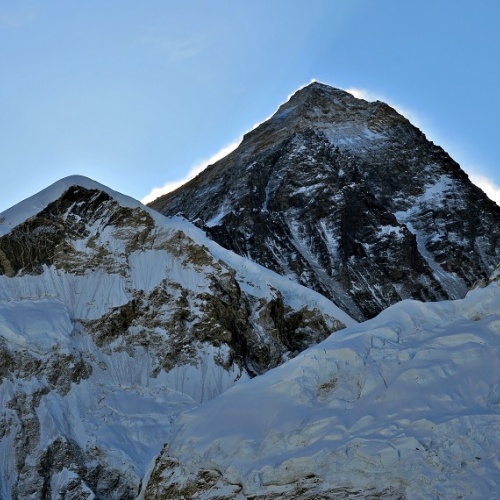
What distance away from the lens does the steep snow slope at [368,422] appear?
33594 mm

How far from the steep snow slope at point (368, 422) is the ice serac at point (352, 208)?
5425 centimetres

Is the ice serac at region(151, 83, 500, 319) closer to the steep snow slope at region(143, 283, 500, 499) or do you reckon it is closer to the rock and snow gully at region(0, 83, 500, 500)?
the rock and snow gully at region(0, 83, 500, 500)

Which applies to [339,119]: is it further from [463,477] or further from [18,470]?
[463,477]

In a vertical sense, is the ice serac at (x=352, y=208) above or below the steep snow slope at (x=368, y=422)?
above

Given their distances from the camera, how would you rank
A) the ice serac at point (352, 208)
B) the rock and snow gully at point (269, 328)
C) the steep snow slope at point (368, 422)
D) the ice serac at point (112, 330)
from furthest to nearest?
the ice serac at point (352, 208), the ice serac at point (112, 330), the rock and snow gully at point (269, 328), the steep snow slope at point (368, 422)

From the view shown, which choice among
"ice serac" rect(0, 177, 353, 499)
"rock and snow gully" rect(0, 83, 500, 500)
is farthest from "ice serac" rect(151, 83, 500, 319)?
"ice serac" rect(0, 177, 353, 499)

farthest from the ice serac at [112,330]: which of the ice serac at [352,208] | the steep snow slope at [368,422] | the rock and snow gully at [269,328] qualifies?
the ice serac at [352,208]

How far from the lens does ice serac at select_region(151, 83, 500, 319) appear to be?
101625mm

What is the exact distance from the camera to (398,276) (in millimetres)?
102188

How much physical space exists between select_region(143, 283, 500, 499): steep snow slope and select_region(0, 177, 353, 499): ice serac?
18.0 metres

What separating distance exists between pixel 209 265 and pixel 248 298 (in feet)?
11.9

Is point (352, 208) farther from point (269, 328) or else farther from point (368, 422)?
point (368, 422)

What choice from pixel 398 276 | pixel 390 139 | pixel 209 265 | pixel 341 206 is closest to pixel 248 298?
pixel 209 265

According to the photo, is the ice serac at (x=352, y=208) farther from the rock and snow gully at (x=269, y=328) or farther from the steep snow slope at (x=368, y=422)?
the steep snow slope at (x=368, y=422)
